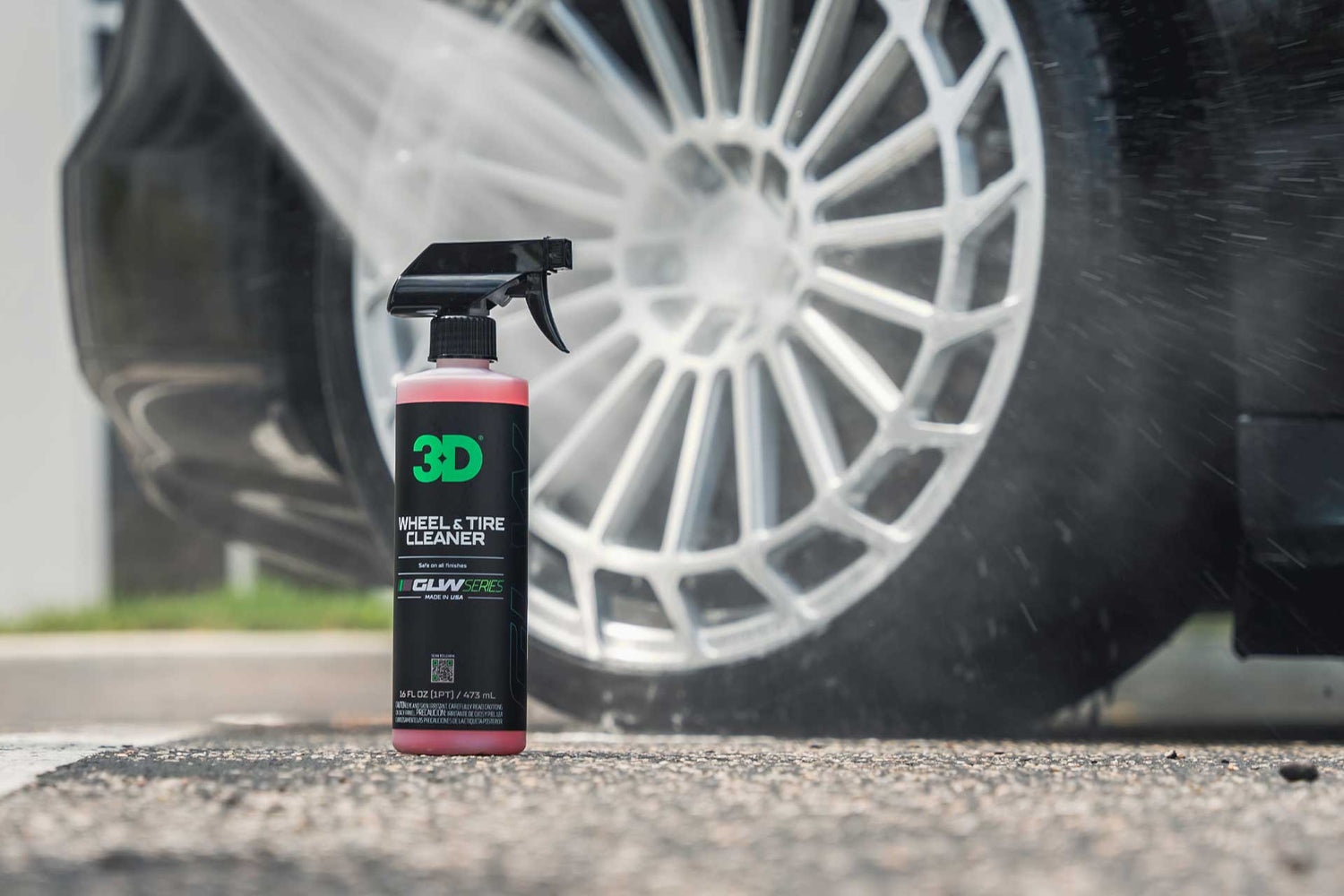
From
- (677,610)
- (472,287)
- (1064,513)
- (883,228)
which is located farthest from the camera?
(677,610)

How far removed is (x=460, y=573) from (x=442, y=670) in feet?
0.33

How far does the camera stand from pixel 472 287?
6.00 feet

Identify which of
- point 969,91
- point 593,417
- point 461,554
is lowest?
point 461,554

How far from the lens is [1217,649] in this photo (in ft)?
11.5

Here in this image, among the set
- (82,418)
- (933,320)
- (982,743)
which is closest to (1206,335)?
(933,320)

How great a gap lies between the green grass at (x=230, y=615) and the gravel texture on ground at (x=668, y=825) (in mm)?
3988

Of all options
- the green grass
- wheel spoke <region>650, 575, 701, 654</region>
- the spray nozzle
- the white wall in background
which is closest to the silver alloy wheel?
wheel spoke <region>650, 575, 701, 654</region>

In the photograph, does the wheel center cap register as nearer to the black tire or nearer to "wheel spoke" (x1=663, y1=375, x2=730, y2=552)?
"wheel spoke" (x1=663, y1=375, x2=730, y2=552)

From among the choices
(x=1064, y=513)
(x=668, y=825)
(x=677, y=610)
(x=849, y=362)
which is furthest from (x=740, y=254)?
(x=668, y=825)

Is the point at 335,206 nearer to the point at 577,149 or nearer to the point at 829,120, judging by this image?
the point at 577,149

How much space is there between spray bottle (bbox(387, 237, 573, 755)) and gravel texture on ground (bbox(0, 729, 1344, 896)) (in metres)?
0.06

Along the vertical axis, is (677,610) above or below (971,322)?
below

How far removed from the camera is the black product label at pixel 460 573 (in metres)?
1.72

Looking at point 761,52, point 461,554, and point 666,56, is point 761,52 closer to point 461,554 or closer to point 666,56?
point 666,56
